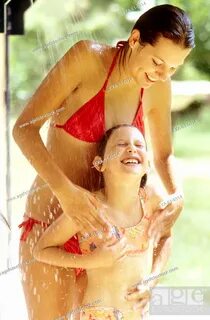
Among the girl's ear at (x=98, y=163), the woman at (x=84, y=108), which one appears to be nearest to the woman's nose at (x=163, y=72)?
the woman at (x=84, y=108)

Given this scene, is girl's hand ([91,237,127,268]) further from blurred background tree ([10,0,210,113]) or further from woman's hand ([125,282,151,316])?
blurred background tree ([10,0,210,113])

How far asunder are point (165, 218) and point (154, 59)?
20cm

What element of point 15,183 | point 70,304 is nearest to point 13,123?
point 15,183

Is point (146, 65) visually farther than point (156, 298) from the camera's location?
No

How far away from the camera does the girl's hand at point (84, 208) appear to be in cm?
95

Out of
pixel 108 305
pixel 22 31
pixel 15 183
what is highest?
pixel 22 31

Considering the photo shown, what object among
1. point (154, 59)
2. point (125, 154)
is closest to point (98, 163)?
point (125, 154)

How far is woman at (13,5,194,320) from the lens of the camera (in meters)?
0.93

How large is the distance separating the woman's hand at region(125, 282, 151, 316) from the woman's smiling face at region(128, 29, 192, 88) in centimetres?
24

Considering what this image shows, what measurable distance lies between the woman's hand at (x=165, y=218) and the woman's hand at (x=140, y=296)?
5cm

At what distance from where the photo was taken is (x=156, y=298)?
3.49 ft

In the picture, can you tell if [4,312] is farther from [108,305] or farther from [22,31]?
[22,31]

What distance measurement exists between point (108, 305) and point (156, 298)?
3.4 inches

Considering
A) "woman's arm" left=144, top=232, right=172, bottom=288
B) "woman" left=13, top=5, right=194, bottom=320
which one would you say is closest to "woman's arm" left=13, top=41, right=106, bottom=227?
"woman" left=13, top=5, right=194, bottom=320
